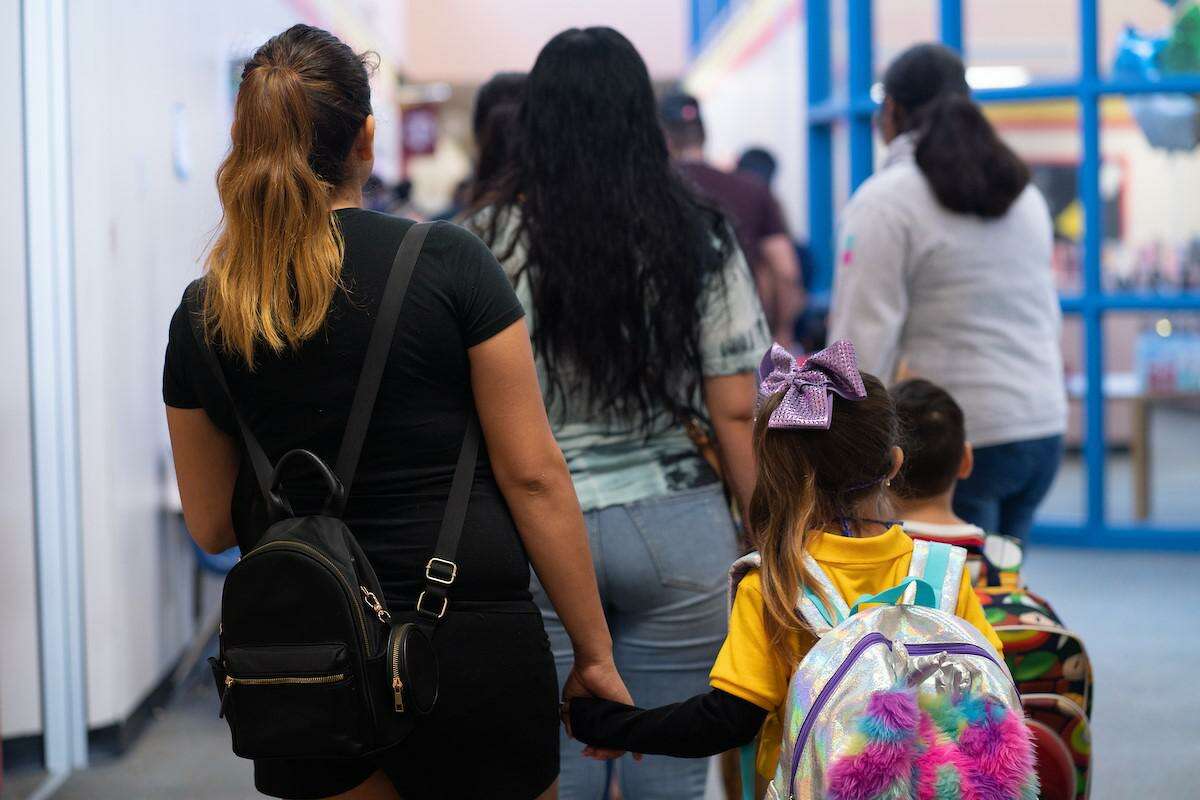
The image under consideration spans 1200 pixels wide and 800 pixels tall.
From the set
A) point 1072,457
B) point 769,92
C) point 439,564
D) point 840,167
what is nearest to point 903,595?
point 439,564

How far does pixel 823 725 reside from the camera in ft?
4.94

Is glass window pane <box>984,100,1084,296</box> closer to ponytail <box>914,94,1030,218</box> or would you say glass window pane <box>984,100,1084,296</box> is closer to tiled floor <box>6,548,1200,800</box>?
tiled floor <box>6,548,1200,800</box>

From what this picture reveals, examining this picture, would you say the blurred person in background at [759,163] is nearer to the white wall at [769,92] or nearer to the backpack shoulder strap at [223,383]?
the white wall at [769,92]

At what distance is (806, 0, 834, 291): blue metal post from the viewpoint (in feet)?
21.4

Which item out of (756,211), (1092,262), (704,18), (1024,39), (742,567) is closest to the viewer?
(742,567)

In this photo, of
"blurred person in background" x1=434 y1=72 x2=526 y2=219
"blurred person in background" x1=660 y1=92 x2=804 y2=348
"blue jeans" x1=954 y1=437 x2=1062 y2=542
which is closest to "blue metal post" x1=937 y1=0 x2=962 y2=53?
"blurred person in background" x1=660 y1=92 x2=804 y2=348

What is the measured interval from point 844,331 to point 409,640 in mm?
1637

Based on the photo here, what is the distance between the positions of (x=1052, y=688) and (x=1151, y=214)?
17.1 ft

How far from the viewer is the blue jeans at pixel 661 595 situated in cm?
200

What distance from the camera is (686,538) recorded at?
204 centimetres

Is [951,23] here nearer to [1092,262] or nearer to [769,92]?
[1092,262]

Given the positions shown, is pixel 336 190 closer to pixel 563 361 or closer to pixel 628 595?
pixel 563 361

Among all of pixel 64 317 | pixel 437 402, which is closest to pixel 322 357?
pixel 437 402

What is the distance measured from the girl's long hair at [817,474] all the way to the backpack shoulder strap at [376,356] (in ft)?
1.73
